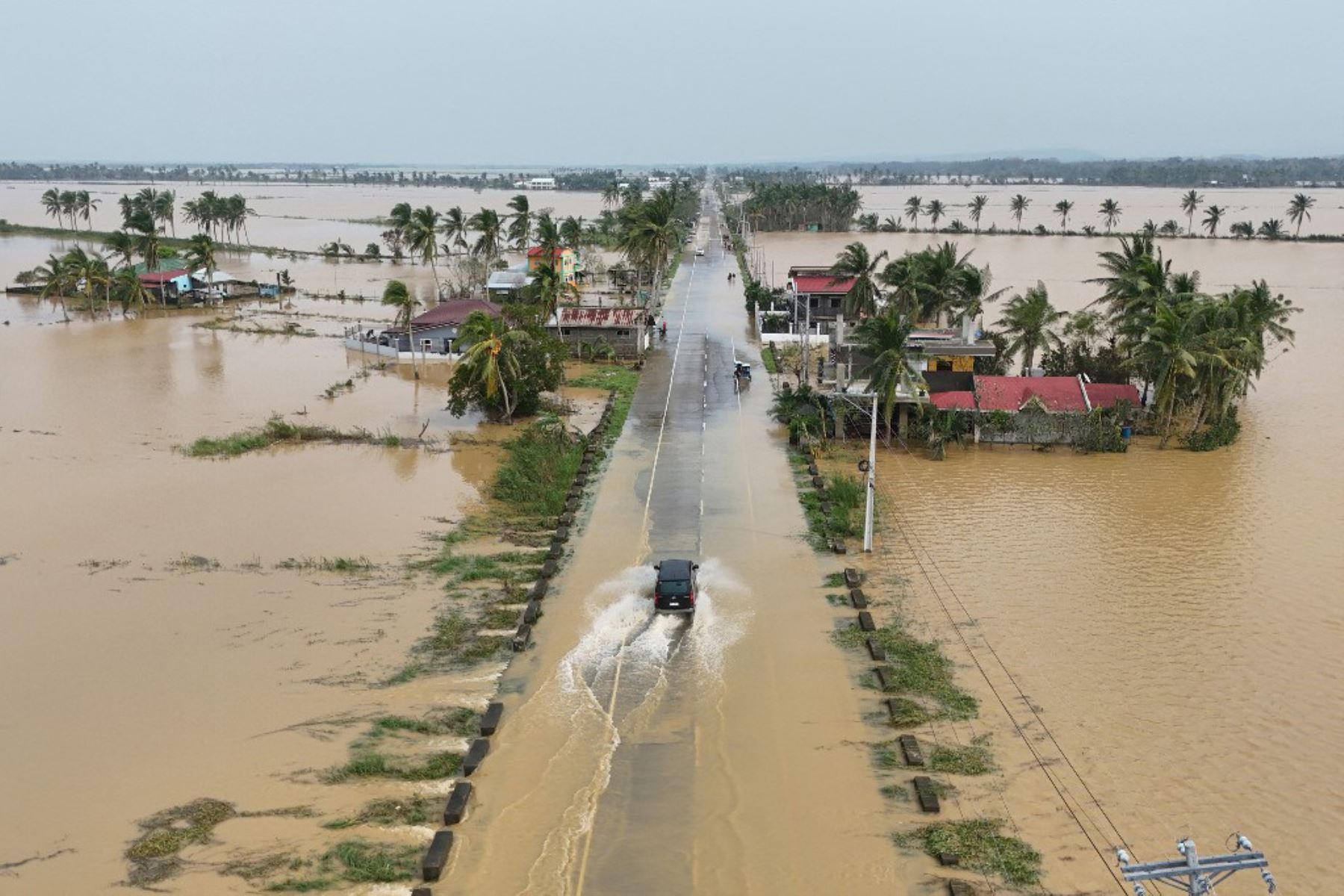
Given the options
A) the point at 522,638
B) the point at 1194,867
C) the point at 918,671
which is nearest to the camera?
the point at 1194,867

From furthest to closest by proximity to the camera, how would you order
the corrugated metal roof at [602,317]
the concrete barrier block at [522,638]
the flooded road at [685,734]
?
the corrugated metal roof at [602,317] < the concrete barrier block at [522,638] < the flooded road at [685,734]

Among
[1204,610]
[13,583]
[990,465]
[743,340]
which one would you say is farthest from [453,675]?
[743,340]

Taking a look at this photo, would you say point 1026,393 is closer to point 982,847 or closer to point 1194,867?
point 982,847

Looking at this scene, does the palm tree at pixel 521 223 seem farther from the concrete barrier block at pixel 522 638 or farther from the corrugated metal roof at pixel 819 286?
the concrete barrier block at pixel 522 638

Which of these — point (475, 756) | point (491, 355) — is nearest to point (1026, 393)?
point (491, 355)

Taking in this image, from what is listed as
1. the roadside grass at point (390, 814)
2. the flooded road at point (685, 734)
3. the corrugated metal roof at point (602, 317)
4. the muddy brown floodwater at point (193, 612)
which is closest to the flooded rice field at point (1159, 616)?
the flooded road at point (685, 734)

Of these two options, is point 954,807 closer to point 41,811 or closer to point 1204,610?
point 1204,610
